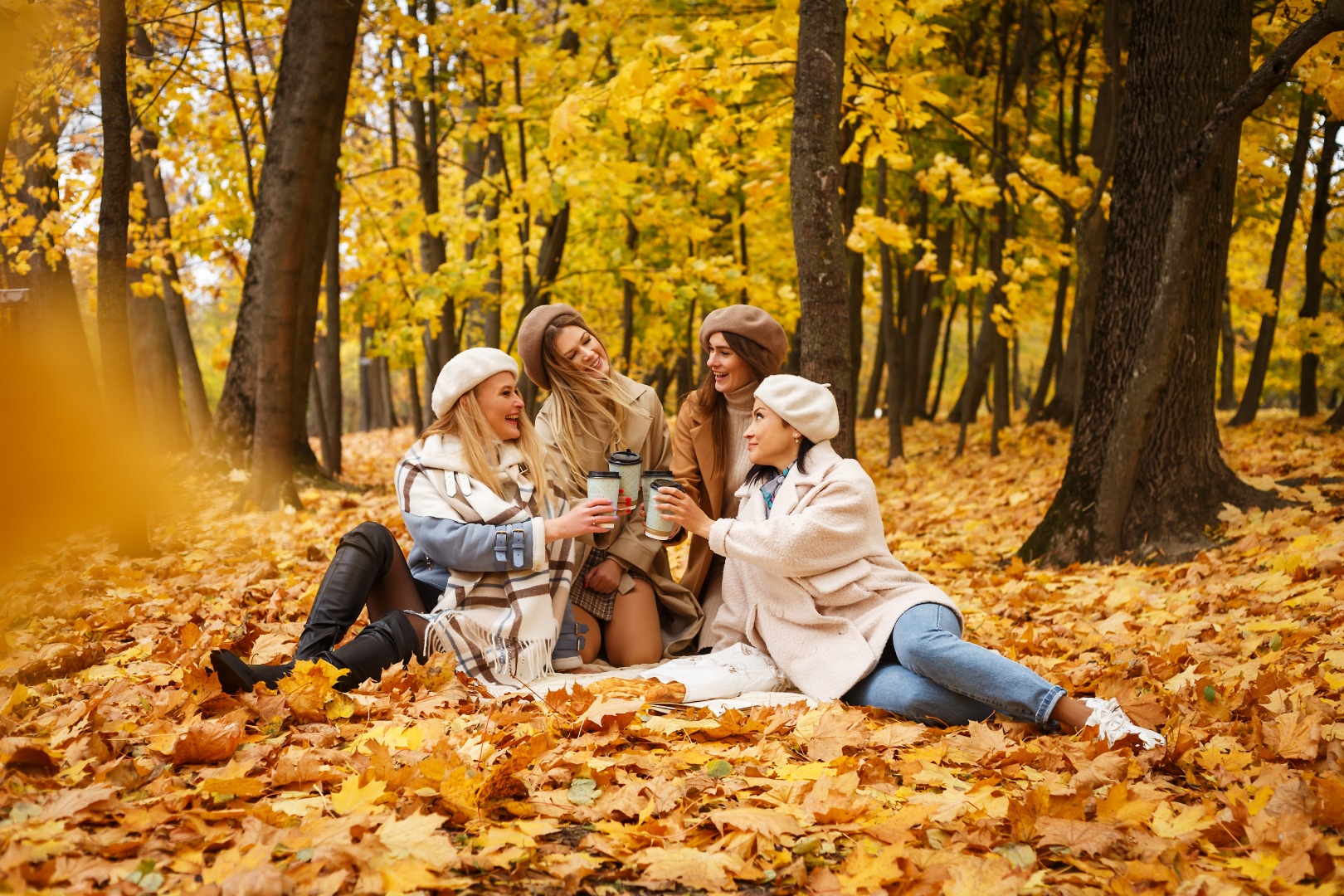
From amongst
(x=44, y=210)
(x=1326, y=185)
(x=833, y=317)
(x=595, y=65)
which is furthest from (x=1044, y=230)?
(x=44, y=210)

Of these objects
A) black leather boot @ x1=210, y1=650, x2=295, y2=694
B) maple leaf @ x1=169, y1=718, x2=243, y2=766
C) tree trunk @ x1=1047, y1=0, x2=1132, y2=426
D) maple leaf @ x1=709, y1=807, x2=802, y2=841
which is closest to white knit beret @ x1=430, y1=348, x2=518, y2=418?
black leather boot @ x1=210, y1=650, x2=295, y2=694

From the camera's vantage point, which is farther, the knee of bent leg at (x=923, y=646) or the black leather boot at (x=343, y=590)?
the black leather boot at (x=343, y=590)

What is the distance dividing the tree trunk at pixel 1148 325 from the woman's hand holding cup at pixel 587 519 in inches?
129

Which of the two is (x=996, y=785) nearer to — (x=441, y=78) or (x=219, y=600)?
(x=219, y=600)

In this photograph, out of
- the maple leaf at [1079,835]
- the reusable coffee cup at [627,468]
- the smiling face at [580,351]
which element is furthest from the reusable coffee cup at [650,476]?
the maple leaf at [1079,835]

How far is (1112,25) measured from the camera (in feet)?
25.8

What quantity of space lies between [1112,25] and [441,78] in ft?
20.8

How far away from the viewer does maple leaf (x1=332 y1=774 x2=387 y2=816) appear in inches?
82.4

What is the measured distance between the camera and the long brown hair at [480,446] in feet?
11.5

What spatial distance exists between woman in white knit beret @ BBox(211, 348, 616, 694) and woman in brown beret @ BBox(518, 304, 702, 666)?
26 centimetres

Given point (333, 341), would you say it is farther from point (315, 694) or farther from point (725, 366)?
point (315, 694)

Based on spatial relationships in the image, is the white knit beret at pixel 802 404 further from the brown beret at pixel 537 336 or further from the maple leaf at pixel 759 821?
the maple leaf at pixel 759 821

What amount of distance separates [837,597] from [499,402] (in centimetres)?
154

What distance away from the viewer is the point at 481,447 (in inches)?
140
